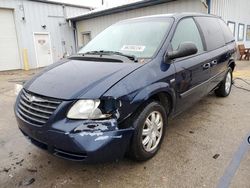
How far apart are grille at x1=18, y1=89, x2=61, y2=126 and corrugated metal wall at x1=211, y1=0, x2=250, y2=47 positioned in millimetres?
9342

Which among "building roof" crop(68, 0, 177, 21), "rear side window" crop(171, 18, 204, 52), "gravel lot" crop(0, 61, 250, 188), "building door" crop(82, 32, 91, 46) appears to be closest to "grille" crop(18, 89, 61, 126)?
"gravel lot" crop(0, 61, 250, 188)

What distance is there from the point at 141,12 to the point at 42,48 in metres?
7.21

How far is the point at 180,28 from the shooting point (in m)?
3.18

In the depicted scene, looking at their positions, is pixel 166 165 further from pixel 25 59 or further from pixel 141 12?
pixel 25 59

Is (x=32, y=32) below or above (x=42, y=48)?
above

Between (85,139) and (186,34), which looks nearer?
(85,139)

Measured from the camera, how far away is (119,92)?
2131 millimetres

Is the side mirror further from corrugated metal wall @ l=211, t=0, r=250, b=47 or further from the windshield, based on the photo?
corrugated metal wall @ l=211, t=0, r=250, b=47

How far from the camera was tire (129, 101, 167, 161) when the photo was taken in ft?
7.63

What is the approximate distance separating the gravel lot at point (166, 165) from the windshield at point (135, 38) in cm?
132

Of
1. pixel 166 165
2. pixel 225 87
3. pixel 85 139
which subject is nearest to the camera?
pixel 85 139

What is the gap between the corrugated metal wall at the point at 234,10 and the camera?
9985 millimetres

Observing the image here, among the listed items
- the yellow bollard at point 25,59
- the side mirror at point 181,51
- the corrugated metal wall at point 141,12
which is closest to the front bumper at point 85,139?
the side mirror at point 181,51

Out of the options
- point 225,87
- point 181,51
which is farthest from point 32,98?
point 225,87
